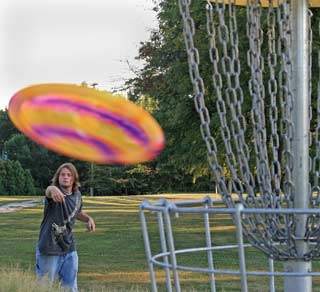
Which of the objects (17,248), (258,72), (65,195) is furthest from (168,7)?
(258,72)

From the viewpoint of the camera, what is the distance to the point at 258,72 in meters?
2.23

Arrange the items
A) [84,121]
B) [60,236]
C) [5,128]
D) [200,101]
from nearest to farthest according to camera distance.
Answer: [200,101], [60,236], [84,121], [5,128]

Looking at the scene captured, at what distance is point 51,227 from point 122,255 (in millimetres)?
6026

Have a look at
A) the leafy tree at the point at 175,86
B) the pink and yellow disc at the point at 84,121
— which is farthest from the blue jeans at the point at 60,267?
the pink and yellow disc at the point at 84,121

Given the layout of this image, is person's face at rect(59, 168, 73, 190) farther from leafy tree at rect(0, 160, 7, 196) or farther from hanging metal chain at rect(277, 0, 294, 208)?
leafy tree at rect(0, 160, 7, 196)

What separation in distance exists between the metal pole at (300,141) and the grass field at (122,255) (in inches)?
156

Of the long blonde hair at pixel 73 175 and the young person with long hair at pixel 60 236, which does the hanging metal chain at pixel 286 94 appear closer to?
the young person with long hair at pixel 60 236

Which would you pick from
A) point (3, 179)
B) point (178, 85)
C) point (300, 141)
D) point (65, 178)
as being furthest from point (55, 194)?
point (3, 179)

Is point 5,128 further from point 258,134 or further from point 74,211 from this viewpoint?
point 258,134

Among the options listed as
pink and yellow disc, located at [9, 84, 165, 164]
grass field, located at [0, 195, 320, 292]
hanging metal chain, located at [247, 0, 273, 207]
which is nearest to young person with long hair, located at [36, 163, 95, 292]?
grass field, located at [0, 195, 320, 292]

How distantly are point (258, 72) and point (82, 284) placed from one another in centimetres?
661

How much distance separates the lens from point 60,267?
6.01m

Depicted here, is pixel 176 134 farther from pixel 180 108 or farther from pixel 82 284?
pixel 82 284

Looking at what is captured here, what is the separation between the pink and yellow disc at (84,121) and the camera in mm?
16438
